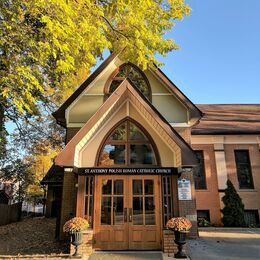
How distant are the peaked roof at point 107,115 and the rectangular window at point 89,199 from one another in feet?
4.24

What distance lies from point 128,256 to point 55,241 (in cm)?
413

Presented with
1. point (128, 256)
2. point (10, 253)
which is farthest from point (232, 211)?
point (10, 253)

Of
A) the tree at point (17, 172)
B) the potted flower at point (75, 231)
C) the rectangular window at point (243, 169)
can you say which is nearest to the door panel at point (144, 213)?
the potted flower at point (75, 231)

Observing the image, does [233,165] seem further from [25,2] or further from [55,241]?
[25,2]

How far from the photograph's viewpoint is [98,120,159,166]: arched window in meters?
A: 10.2

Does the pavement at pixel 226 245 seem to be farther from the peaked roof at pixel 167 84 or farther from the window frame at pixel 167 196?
the peaked roof at pixel 167 84

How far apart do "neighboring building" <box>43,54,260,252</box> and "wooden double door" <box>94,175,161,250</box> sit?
3 cm

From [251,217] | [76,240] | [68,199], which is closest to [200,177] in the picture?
[251,217]

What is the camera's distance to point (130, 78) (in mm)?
12992

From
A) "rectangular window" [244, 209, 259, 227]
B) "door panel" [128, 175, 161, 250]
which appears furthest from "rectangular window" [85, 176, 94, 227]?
"rectangular window" [244, 209, 259, 227]

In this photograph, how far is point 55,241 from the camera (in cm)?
A: 1109

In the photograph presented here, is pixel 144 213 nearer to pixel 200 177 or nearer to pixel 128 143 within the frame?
pixel 128 143

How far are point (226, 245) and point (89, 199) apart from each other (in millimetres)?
5374

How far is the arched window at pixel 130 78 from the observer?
12.9 m
